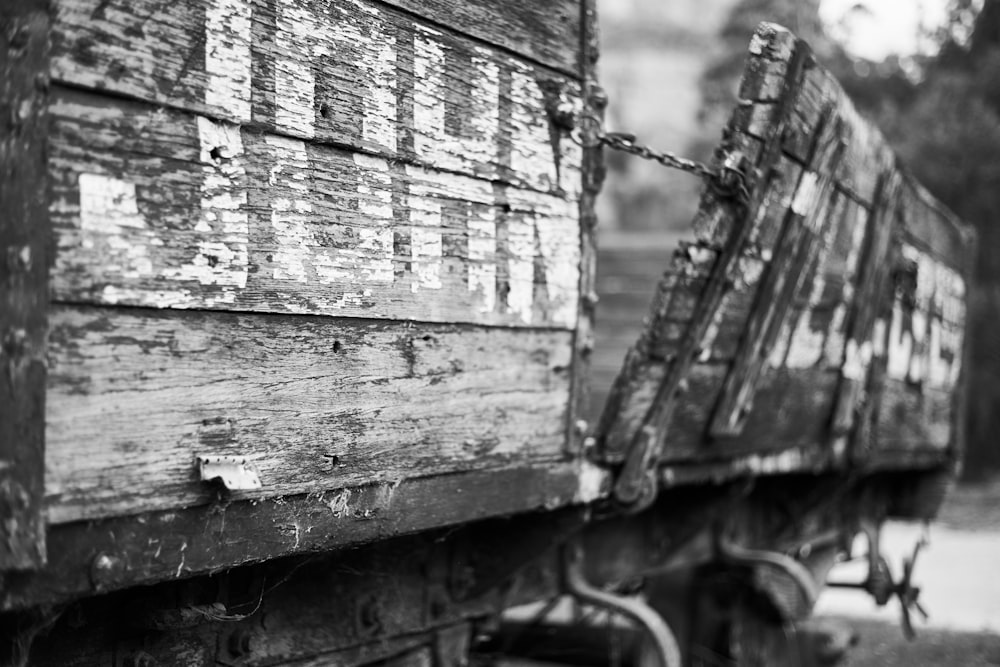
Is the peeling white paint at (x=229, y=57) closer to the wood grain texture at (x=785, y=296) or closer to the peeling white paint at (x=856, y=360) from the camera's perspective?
the wood grain texture at (x=785, y=296)

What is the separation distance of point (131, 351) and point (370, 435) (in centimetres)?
58

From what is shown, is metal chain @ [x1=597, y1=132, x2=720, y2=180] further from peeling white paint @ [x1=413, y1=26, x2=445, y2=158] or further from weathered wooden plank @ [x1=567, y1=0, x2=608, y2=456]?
peeling white paint @ [x1=413, y1=26, x2=445, y2=158]

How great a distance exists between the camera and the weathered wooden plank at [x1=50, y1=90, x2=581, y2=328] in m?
1.43

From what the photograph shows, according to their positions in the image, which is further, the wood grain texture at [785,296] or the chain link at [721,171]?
the wood grain texture at [785,296]

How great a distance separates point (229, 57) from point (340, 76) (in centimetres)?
27

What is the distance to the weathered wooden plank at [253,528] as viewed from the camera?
141 cm

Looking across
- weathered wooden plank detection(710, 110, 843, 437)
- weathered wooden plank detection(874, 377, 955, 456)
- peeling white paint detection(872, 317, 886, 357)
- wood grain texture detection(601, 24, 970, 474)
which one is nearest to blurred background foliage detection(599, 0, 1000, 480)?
weathered wooden plank detection(874, 377, 955, 456)

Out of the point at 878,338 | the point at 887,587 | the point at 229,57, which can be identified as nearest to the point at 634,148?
the point at 229,57

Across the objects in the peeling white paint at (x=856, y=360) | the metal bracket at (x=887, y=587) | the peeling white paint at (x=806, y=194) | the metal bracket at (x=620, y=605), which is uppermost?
the peeling white paint at (x=806, y=194)

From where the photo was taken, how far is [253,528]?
5.58 ft

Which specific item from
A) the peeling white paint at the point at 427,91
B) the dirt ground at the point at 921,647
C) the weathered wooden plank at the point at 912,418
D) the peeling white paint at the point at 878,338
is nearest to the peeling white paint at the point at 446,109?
the peeling white paint at the point at 427,91

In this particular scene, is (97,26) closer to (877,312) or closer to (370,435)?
(370,435)

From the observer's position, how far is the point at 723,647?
17.4 feet

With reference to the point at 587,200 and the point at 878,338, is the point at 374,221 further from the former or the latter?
the point at 878,338
